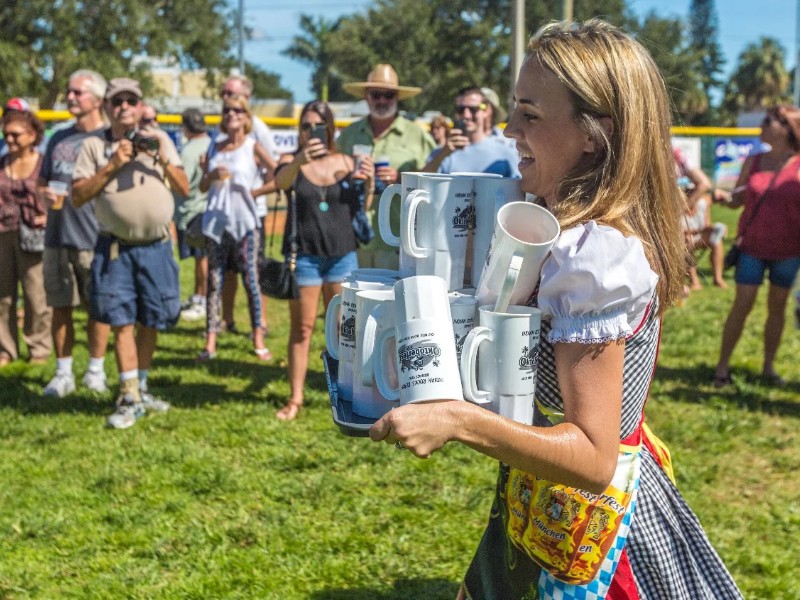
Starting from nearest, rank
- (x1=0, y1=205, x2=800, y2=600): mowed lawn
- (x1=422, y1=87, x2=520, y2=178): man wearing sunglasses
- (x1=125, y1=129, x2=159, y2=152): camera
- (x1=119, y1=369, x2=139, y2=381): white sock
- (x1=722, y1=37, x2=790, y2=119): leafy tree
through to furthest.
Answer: (x1=0, y1=205, x2=800, y2=600): mowed lawn, (x1=125, y1=129, x2=159, y2=152): camera, (x1=119, y1=369, x2=139, y2=381): white sock, (x1=422, y1=87, x2=520, y2=178): man wearing sunglasses, (x1=722, y1=37, x2=790, y2=119): leafy tree

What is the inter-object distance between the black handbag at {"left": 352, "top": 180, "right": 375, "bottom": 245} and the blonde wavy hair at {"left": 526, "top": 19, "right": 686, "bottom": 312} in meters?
4.34

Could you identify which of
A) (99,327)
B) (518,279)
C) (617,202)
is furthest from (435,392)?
(99,327)

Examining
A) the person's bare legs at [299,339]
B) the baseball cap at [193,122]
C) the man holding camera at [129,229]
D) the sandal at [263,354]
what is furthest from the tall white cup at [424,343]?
the baseball cap at [193,122]

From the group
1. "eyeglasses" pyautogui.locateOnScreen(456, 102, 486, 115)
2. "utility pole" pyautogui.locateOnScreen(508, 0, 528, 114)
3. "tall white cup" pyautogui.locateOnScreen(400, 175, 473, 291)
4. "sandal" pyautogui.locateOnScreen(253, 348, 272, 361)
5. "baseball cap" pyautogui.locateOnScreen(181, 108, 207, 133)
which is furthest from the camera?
"baseball cap" pyautogui.locateOnScreen(181, 108, 207, 133)

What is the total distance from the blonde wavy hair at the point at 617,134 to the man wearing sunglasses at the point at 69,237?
4.94 metres

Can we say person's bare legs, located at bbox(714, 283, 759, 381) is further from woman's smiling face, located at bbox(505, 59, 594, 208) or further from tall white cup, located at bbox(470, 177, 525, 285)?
woman's smiling face, located at bbox(505, 59, 594, 208)

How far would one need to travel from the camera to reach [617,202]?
1.65 meters

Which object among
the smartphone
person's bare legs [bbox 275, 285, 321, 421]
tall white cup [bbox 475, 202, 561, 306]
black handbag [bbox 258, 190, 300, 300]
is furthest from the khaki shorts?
tall white cup [bbox 475, 202, 561, 306]

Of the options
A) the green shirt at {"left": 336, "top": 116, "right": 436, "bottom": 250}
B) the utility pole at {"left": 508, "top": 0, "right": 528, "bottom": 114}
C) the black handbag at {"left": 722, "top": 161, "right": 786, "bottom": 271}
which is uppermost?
the utility pole at {"left": 508, "top": 0, "right": 528, "bottom": 114}

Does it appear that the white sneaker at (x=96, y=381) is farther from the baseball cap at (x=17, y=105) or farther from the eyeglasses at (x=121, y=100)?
the baseball cap at (x=17, y=105)

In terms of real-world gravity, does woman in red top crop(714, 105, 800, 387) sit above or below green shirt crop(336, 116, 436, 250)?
below

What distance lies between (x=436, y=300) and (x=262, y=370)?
5.92 m

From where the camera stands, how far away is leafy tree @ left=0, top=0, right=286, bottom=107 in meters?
34.0

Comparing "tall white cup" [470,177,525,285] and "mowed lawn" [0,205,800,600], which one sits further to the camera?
"mowed lawn" [0,205,800,600]
